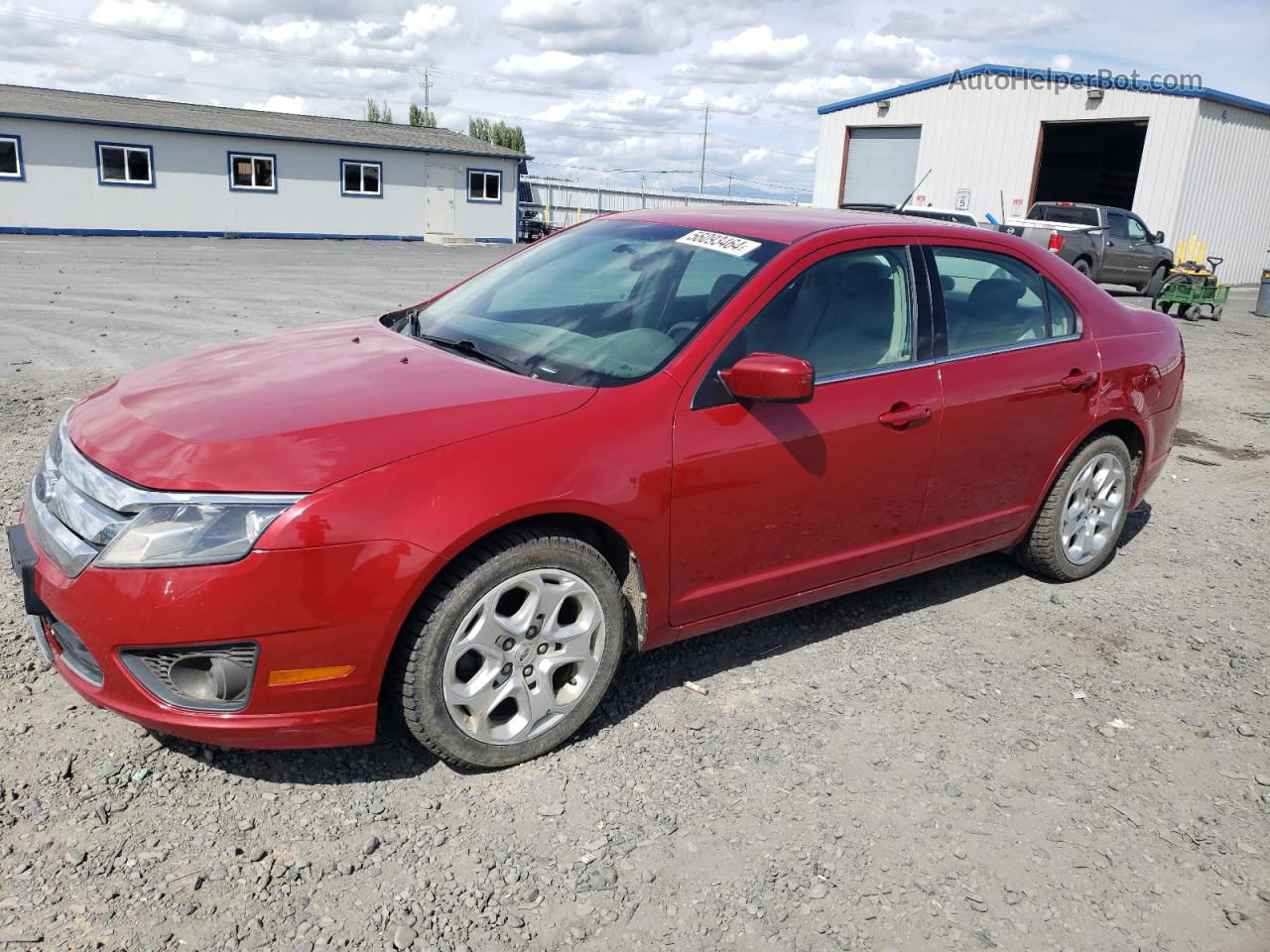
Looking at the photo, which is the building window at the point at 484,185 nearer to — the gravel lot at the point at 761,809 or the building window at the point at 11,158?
the building window at the point at 11,158

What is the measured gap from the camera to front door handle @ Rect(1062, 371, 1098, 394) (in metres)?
4.36

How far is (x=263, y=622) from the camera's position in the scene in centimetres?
256

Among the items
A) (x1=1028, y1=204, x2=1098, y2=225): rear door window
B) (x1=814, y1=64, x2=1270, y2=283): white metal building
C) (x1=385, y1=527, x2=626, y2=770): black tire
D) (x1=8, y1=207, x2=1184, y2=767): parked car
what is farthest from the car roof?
(x1=814, y1=64, x2=1270, y2=283): white metal building

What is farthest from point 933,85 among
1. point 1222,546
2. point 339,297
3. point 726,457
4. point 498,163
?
point 726,457

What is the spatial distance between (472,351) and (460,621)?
1135mm

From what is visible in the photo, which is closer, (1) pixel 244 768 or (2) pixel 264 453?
(2) pixel 264 453

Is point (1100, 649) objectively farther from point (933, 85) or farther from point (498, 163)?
point (498, 163)

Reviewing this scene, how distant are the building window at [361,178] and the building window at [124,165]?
5964 millimetres

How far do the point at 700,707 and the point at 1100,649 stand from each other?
1.87 metres

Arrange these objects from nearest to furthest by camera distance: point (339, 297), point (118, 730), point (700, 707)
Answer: point (118, 730) < point (700, 707) < point (339, 297)

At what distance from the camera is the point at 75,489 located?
279cm

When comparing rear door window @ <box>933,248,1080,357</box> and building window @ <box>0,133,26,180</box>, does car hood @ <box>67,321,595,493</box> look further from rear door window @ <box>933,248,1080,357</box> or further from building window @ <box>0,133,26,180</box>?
building window @ <box>0,133,26,180</box>

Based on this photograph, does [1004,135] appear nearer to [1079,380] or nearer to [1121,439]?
[1121,439]

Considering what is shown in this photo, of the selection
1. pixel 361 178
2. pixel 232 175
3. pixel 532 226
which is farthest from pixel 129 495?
pixel 532 226
